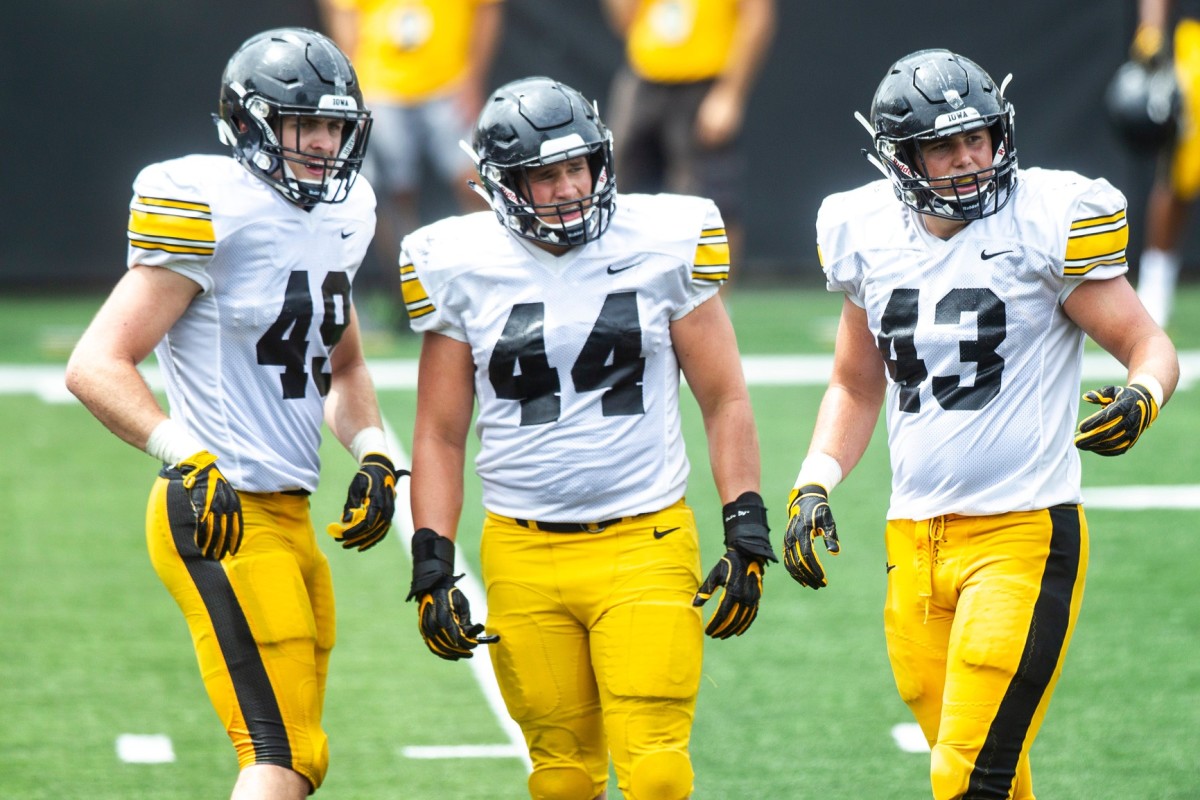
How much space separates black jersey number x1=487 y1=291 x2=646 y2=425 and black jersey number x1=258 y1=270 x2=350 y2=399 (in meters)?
0.35

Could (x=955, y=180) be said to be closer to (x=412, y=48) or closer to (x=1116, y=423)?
(x=1116, y=423)

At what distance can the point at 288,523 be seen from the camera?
3.39 m

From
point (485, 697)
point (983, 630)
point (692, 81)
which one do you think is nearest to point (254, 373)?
point (983, 630)

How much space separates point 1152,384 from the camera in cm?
316

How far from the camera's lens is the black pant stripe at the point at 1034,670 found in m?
3.10

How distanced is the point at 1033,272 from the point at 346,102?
1.37 meters

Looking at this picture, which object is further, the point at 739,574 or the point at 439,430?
the point at 439,430

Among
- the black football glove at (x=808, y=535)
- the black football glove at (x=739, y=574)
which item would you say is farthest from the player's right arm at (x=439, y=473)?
the black football glove at (x=808, y=535)

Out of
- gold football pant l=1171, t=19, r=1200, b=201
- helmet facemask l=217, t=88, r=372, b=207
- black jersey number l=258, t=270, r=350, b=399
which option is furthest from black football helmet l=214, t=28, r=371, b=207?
gold football pant l=1171, t=19, r=1200, b=201

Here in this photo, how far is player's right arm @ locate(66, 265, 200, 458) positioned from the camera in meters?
3.12

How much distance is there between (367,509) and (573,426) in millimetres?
457

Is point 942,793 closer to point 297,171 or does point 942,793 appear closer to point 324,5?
point 297,171

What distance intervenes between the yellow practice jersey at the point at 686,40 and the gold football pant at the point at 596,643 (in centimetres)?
580

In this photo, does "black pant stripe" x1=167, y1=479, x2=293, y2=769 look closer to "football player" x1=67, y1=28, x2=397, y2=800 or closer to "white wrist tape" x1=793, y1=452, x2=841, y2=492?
"football player" x1=67, y1=28, x2=397, y2=800
